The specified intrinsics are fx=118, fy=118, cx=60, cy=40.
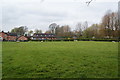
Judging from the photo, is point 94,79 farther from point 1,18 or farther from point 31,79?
point 1,18

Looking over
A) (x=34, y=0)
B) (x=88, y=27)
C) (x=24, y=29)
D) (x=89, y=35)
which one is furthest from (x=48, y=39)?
(x=34, y=0)

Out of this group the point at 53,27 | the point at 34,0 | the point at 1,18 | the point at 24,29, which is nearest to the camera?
the point at 1,18

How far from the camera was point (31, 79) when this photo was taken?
3227 mm

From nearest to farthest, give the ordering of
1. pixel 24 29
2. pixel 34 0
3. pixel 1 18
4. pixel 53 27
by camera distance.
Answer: pixel 1 18, pixel 34 0, pixel 53 27, pixel 24 29

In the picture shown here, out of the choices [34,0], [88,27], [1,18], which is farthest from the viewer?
[88,27]

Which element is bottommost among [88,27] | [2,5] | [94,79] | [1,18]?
[94,79]

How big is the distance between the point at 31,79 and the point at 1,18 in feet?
6.56

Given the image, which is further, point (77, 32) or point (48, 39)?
point (77, 32)

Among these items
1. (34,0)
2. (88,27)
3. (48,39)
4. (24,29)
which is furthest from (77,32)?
(34,0)

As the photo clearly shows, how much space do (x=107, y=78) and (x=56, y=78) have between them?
56.4 inches

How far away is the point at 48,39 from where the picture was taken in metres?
40.8

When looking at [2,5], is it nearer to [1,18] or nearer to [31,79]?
[1,18]

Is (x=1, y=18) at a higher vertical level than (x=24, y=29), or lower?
lower

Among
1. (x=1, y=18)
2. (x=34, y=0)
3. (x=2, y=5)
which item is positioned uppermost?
(x=34, y=0)
